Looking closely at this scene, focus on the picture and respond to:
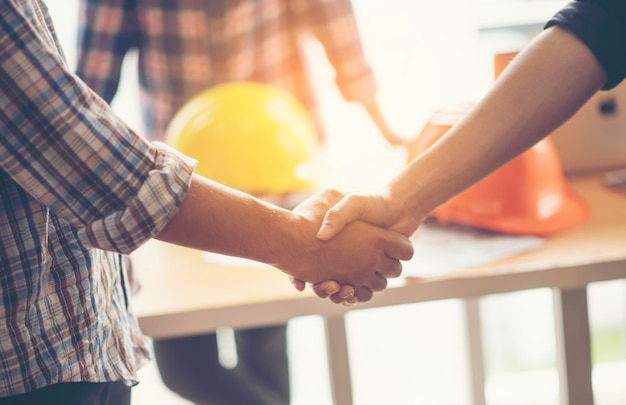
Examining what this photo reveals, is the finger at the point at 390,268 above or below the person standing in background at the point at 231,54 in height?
below

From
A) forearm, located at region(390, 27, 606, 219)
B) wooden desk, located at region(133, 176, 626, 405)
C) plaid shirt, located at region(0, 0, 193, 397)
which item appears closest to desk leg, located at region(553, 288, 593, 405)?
wooden desk, located at region(133, 176, 626, 405)

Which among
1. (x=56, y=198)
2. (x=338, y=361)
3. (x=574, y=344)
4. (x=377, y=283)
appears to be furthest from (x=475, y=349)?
(x=56, y=198)

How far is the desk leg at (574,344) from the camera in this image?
1.06m

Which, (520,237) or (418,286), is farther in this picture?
(520,237)

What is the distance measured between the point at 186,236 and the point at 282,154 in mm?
627

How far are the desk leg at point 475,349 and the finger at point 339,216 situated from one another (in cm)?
82

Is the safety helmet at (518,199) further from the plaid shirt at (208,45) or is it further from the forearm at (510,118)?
the plaid shirt at (208,45)

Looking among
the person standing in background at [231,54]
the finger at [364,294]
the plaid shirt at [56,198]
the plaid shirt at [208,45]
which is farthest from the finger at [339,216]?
the plaid shirt at [208,45]

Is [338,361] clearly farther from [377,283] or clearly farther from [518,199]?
[518,199]

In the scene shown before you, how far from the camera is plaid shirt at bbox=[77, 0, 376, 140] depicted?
1551 mm

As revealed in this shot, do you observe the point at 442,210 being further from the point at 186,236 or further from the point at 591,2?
the point at 186,236

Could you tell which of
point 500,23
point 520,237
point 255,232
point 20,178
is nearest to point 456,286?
point 520,237

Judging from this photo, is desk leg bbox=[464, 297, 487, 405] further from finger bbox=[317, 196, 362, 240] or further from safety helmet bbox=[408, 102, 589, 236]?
finger bbox=[317, 196, 362, 240]

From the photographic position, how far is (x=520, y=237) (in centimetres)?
116
